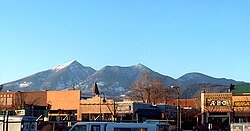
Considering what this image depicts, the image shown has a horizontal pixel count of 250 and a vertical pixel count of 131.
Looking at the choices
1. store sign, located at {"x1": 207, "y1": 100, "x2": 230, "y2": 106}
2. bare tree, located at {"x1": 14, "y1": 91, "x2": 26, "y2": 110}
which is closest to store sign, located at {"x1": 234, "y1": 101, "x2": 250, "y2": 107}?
store sign, located at {"x1": 207, "y1": 100, "x2": 230, "y2": 106}

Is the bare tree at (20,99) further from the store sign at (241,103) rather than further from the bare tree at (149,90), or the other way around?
the store sign at (241,103)

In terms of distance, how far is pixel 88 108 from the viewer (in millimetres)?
84688

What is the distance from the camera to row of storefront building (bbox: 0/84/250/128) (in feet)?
259

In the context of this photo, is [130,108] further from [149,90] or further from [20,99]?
[20,99]

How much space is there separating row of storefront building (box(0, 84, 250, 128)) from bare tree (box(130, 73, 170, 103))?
48.2 feet

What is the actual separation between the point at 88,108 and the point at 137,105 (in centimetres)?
998

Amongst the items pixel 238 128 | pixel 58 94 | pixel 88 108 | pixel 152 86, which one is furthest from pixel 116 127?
pixel 152 86

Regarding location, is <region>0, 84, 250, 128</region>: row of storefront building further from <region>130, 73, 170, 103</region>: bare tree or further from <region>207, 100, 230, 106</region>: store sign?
<region>130, 73, 170, 103</region>: bare tree

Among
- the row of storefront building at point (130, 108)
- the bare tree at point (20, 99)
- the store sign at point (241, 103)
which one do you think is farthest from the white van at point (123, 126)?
the bare tree at point (20, 99)

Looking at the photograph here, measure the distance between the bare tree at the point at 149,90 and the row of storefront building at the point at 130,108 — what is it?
14.7 m

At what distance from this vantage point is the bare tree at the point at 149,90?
343 feet

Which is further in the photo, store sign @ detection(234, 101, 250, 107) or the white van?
store sign @ detection(234, 101, 250, 107)

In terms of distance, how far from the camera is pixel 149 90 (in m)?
105

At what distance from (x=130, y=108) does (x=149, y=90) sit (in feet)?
87.9
